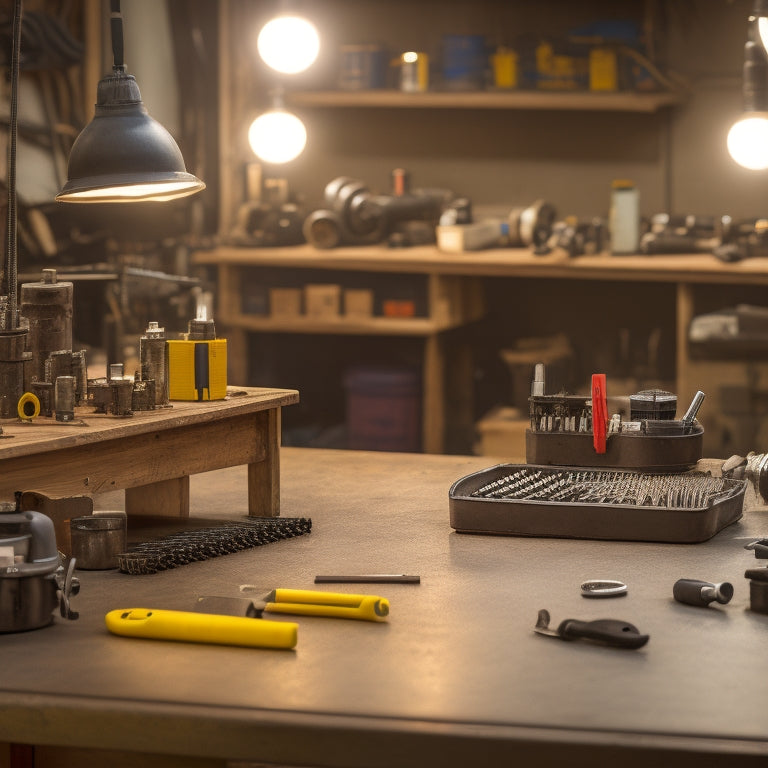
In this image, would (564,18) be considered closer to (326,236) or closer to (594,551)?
(326,236)

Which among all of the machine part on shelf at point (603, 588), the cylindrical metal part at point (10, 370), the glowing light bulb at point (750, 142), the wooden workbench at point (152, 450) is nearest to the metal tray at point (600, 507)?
the machine part on shelf at point (603, 588)

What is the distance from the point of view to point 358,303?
5090 millimetres

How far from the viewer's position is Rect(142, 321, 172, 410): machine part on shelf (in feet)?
7.17

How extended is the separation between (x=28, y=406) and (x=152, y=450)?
201mm

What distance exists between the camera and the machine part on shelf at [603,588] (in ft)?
5.84

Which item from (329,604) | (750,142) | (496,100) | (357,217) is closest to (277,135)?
(357,217)

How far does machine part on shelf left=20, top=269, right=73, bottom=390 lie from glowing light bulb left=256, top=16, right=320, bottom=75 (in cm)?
269

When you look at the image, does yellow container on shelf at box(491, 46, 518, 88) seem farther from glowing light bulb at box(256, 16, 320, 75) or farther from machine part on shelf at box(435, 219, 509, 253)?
glowing light bulb at box(256, 16, 320, 75)

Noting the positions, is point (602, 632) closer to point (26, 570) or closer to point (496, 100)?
point (26, 570)

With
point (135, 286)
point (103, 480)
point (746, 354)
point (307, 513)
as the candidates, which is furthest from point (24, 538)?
point (746, 354)

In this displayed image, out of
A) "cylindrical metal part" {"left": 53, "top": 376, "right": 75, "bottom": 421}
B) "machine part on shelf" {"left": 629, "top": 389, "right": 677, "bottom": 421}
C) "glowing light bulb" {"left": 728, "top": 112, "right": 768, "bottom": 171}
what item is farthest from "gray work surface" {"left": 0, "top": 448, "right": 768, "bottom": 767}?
"glowing light bulb" {"left": 728, "top": 112, "right": 768, "bottom": 171}

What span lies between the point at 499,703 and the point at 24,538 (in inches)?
24.5

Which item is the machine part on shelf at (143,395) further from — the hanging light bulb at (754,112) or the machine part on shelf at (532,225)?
the machine part on shelf at (532,225)

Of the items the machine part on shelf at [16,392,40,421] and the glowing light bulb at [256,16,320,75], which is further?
the glowing light bulb at [256,16,320,75]
